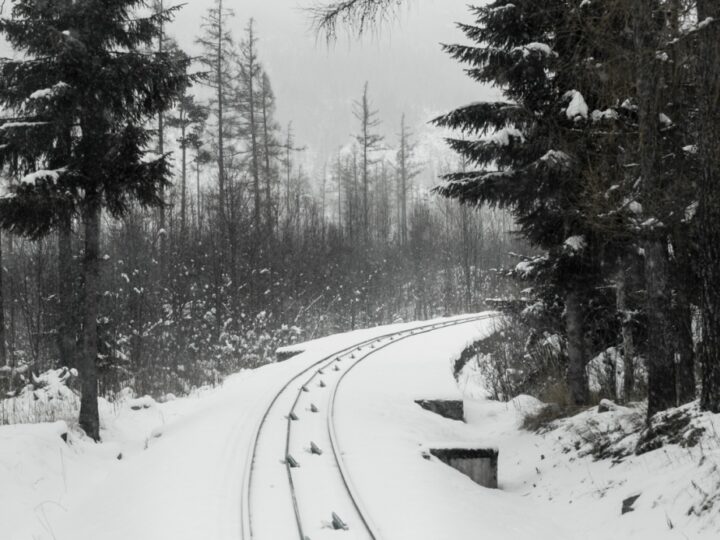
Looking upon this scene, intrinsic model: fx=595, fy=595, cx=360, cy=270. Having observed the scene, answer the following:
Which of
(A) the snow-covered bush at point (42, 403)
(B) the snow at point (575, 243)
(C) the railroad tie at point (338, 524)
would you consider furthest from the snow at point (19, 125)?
(B) the snow at point (575, 243)

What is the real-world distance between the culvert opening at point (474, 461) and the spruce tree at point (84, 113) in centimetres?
621

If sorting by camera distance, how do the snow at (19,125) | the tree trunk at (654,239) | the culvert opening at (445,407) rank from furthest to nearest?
1. the culvert opening at (445,407)
2. the snow at (19,125)
3. the tree trunk at (654,239)

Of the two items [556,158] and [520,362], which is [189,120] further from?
[556,158]

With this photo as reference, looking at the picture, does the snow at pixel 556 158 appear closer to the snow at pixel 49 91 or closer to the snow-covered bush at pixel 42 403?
the snow at pixel 49 91

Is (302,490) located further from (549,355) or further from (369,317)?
(369,317)

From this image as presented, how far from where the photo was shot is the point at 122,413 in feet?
40.6

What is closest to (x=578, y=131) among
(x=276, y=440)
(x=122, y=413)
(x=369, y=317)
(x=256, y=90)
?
(x=276, y=440)

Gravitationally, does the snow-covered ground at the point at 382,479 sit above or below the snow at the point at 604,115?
below

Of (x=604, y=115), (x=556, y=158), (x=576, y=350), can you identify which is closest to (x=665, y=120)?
(x=604, y=115)

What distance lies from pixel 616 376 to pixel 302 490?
8054 millimetres

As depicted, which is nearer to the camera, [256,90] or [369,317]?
[369,317]

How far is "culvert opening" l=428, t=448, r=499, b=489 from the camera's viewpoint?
870cm

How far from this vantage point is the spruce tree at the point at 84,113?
965cm

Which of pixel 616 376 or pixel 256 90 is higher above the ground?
pixel 256 90
